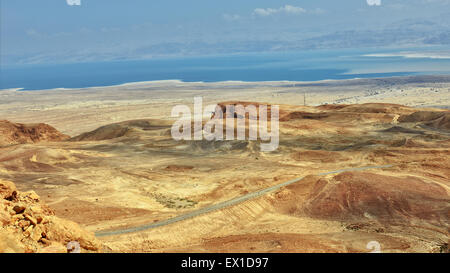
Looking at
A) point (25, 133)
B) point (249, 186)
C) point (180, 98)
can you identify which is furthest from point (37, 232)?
point (180, 98)

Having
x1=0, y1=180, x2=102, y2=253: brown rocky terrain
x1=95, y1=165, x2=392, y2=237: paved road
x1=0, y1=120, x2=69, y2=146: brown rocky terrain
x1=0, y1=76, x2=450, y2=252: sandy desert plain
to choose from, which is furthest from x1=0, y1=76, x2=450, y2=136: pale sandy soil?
x1=0, y1=180, x2=102, y2=253: brown rocky terrain

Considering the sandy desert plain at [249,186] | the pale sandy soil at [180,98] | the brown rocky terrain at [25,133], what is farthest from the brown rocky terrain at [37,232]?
the pale sandy soil at [180,98]

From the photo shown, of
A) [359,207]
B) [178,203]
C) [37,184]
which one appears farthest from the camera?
[37,184]

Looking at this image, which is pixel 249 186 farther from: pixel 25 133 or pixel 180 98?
pixel 180 98

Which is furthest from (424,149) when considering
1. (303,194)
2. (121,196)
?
(121,196)

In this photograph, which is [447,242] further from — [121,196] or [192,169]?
[192,169]

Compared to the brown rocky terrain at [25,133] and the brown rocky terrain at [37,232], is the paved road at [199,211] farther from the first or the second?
the brown rocky terrain at [25,133]

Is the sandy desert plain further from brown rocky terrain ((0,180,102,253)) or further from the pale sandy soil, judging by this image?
the pale sandy soil

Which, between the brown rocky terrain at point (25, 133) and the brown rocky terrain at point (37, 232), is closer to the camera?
the brown rocky terrain at point (37, 232)
